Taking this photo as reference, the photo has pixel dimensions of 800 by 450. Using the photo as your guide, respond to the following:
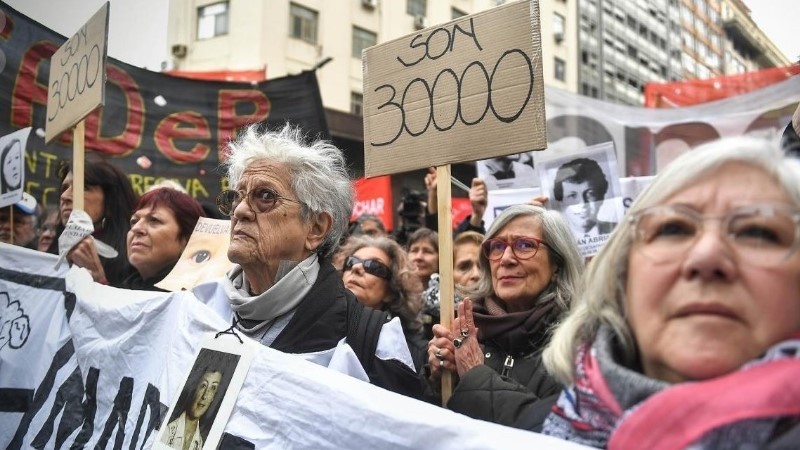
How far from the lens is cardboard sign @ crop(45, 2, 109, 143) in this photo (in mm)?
2791

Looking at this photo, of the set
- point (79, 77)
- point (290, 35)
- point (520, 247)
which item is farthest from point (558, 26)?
point (520, 247)

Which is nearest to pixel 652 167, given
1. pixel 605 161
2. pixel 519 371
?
pixel 605 161

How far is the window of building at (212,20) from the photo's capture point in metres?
18.9

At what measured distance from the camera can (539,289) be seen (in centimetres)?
220

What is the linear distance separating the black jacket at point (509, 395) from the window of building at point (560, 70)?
30.4 m

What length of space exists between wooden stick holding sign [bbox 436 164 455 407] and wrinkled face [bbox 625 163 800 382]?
925mm

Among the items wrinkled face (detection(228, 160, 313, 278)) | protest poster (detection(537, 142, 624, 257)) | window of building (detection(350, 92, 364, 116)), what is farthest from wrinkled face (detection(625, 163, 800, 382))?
window of building (detection(350, 92, 364, 116))

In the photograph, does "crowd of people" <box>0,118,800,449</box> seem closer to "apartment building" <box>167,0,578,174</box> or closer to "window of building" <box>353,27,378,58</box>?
"apartment building" <box>167,0,578,174</box>

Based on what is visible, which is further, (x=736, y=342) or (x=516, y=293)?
(x=516, y=293)

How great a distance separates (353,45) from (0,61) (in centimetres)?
1698

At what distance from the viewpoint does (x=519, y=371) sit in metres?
1.93

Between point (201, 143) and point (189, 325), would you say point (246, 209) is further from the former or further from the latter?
point (201, 143)

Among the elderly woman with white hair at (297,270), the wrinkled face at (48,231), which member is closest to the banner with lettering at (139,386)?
the elderly woman with white hair at (297,270)

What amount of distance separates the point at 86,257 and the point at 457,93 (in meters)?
1.70
